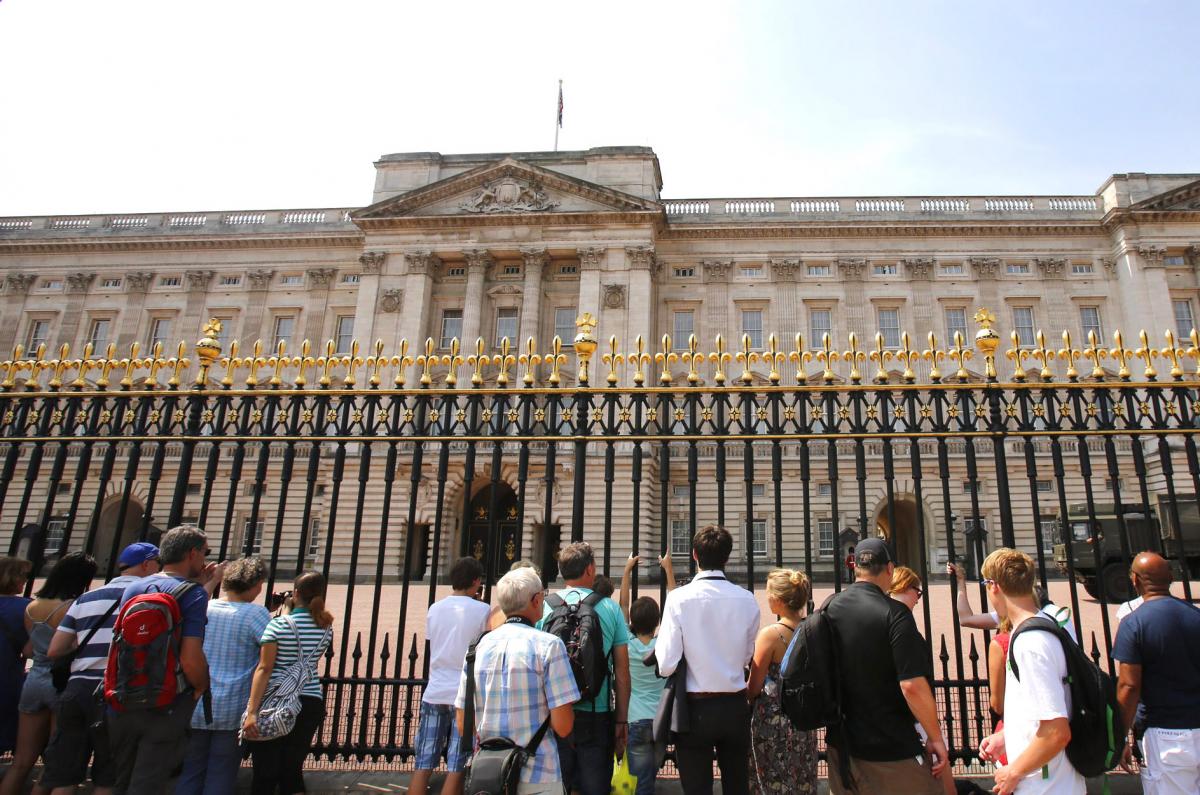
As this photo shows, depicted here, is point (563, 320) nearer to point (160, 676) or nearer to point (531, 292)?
point (531, 292)

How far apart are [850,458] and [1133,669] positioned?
22.0 m

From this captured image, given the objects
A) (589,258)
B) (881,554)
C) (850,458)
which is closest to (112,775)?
(881,554)

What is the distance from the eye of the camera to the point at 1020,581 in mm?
3463

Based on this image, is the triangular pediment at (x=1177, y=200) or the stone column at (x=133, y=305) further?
the stone column at (x=133, y=305)

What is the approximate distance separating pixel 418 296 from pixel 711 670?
2960 cm

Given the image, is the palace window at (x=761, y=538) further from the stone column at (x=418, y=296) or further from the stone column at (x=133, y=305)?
the stone column at (x=133, y=305)

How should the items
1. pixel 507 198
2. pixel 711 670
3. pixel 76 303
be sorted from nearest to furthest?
pixel 711 670, pixel 507 198, pixel 76 303

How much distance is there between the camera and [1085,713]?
3121mm

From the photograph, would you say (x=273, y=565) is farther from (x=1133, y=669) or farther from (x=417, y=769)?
(x=1133, y=669)

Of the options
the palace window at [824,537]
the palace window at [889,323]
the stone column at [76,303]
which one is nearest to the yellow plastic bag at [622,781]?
the palace window at [824,537]

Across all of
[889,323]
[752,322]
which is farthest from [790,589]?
[889,323]

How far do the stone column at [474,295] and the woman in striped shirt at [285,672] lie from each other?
2640 cm

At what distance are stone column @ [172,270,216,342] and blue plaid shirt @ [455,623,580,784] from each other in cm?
3632

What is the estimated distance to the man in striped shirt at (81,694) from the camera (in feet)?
13.8
